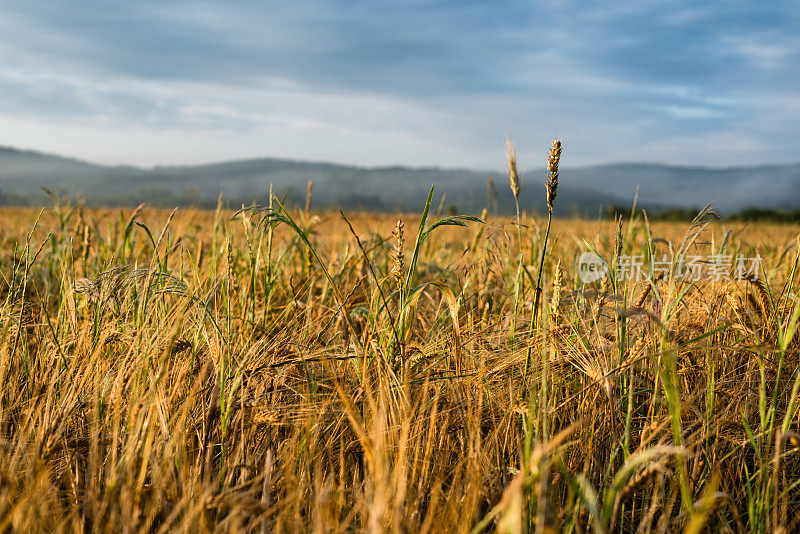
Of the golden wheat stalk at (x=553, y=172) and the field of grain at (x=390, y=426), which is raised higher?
the golden wheat stalk at (x=553, y=172)

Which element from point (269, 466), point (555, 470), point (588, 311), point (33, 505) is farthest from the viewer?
point (588, 311)

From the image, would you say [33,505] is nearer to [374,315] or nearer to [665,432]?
[374,315]

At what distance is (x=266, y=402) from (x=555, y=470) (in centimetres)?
64

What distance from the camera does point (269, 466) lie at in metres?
Answer: 0.99

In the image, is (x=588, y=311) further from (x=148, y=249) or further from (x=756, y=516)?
(x=148, y=249)

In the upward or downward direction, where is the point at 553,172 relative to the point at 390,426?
upward

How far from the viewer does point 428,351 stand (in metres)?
1.42

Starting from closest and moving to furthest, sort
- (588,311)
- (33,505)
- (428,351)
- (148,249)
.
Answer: (33,505) → (428,351) → (588,311) → (148,249)

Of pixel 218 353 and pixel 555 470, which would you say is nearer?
pixel 555 470

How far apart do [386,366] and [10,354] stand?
106cm

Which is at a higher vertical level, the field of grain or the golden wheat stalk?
the golden wheat stalk

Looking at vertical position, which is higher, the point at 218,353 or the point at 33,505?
the point at 218,353

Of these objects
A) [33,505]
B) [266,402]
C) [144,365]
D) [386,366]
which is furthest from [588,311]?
[33,505]

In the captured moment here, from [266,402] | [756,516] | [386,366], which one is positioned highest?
[386,366]
